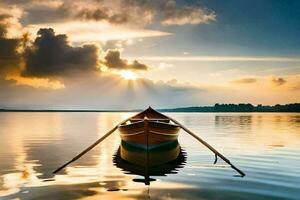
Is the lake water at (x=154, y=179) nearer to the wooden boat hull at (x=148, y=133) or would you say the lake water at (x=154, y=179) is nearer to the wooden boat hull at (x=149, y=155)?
the wooden boat hull at (x=149, y=155)

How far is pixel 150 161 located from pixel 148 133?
1.90 metres

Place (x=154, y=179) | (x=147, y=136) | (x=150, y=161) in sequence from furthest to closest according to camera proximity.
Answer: (x=150, y=161)
(x=147, y=136)
(x=154, y=179)

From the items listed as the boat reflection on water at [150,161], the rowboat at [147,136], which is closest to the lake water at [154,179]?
the boat reflection on water at [150,161]

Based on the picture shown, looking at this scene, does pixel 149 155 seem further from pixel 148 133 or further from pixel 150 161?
pixel 148 133

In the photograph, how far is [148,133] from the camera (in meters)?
22.6

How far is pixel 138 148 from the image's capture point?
2342cm

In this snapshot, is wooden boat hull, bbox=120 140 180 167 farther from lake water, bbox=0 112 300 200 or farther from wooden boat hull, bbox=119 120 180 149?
lake water, bbox=0 112 300 200

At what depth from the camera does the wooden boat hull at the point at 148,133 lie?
22.6 meters

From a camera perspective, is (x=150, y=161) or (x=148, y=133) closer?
(x=148, y=133)

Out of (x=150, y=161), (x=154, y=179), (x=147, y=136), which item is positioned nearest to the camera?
(x=154, y=179)

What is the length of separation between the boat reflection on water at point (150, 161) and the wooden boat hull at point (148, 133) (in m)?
0.40

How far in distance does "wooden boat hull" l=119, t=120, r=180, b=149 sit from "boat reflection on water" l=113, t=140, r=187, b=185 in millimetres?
398

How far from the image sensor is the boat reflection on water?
21328mm

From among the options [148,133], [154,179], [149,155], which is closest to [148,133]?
[148,133]
